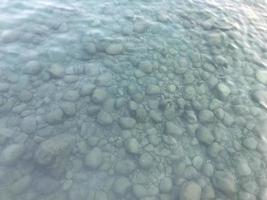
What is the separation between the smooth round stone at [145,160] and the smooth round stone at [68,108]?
125 cm

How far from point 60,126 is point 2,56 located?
1.86 m

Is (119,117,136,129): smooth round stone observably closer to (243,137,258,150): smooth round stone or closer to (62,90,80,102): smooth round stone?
(62,90,80,102): smooth round stone

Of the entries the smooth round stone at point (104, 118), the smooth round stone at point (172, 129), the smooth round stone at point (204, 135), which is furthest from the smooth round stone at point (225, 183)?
the smooth round stone at point (104, 118)

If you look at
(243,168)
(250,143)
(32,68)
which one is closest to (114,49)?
(32,68)

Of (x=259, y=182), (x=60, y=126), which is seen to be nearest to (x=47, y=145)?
(x=60, y=126)

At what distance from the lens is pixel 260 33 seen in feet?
21.3

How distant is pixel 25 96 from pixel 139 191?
7.57 ft

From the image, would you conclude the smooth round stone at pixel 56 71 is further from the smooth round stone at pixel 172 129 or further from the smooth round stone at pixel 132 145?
the smooth round stone at pixel 172 129

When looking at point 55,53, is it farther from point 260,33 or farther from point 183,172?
point 260,33

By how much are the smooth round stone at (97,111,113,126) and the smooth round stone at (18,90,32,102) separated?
1.13 meters

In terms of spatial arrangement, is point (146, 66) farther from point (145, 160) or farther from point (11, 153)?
point (11, 153)

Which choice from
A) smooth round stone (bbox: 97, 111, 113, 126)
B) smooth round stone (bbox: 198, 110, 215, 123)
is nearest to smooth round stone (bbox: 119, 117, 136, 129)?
smooth round stone (bbox: 97, 111, 113, 126)

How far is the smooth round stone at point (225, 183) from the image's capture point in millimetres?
4035

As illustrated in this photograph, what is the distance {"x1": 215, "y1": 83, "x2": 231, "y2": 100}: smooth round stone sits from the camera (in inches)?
203
